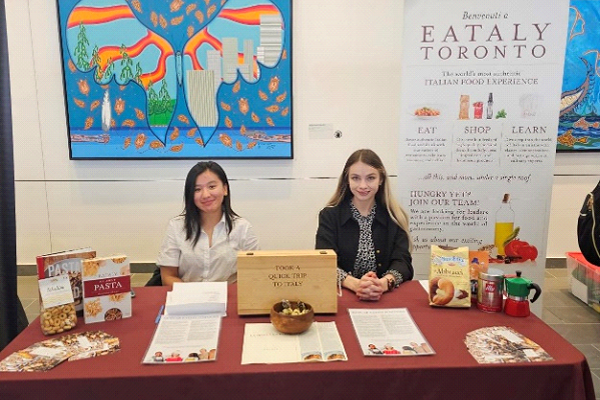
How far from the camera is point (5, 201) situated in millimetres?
1950

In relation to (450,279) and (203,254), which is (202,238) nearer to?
(203,254)

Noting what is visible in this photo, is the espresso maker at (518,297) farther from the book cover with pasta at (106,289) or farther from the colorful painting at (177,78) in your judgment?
the colorful painting at (177,78)

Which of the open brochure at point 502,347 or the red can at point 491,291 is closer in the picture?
the open brochure at point 502,347

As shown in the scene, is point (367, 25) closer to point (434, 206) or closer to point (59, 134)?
point (434, 206)

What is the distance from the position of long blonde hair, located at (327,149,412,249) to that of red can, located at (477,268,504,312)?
1.86ft

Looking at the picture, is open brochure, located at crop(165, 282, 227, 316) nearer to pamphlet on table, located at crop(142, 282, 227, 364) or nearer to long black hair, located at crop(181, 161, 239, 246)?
pamphlet on table, located at crop(142, 282, 227, 364)

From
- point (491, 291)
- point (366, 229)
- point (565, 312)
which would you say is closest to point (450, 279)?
point (491, 291)

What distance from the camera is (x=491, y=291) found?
1.64 meters

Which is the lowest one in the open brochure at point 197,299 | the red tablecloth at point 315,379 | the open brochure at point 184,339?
the red tablecloth at point 315,379

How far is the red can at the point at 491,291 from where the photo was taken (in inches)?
64.7

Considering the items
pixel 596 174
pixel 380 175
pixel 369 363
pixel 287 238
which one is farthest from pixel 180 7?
pixel 596 174

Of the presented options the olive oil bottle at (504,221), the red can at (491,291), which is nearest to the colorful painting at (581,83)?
the olive oil bottle at (504,221)

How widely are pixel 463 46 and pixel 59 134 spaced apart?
3.11 metres

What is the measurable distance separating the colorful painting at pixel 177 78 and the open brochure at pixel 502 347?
252 cm
